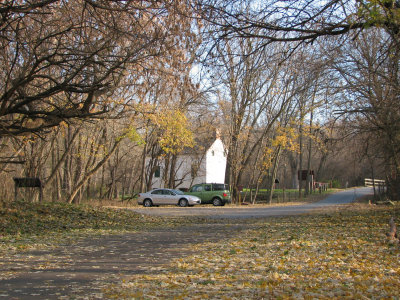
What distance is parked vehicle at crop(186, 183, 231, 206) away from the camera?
3191cm

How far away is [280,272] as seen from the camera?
22.7 feet

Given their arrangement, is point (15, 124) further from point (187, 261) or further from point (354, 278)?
point (354, 278)

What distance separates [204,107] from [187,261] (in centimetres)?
2924

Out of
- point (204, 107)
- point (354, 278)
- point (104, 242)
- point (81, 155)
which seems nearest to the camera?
point (354, 278)

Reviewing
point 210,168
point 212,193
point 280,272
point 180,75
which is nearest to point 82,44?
point 180,75

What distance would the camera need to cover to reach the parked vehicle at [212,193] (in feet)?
105

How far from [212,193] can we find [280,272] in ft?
82.9

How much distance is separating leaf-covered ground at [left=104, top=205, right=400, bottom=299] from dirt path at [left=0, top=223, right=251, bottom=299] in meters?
0.45

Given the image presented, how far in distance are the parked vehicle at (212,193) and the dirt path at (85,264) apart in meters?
19.6

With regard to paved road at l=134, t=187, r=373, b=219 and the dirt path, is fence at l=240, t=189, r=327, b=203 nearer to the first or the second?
paved road at l=134, t=187, r=373, b=219

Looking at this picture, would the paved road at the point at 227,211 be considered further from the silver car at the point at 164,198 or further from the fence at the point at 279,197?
the fence at the point at 279,197

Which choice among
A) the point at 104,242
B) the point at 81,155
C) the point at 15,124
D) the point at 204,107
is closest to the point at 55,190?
the point at 81,155

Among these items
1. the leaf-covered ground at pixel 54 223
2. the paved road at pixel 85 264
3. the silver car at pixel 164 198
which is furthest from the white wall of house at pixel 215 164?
the paved road at pixel 85 264

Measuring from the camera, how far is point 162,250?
9.57 meters
